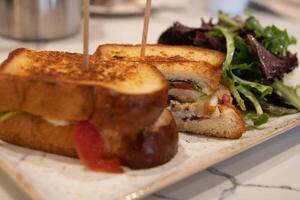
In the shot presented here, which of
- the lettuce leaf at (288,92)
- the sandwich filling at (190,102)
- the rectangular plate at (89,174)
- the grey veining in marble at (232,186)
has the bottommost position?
the grey veining in marble at (232,186)

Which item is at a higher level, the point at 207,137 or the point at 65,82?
the point at 65,82

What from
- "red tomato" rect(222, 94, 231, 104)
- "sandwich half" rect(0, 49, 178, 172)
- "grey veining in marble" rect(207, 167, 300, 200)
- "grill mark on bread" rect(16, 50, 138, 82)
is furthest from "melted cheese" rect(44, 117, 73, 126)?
"red tomato" rect(222, 94, 231, 104)

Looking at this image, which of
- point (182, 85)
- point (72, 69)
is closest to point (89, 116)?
point (72, 69)

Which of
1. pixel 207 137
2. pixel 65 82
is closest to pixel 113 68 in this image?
pixel 65 82

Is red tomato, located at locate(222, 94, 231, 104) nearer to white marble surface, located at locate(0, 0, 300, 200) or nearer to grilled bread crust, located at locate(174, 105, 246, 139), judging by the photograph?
grilled bread crust, located at locate(174, 105, 246, 139)

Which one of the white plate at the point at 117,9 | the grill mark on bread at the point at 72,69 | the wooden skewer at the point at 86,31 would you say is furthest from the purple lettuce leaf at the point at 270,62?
the white plate at the point at 117,9

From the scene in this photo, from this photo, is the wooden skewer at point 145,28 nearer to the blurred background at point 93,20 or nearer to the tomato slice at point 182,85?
the tomato slice at point 182,85

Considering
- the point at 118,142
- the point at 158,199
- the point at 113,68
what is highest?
the point at 113,68

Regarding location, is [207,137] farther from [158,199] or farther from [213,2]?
[213,2]
